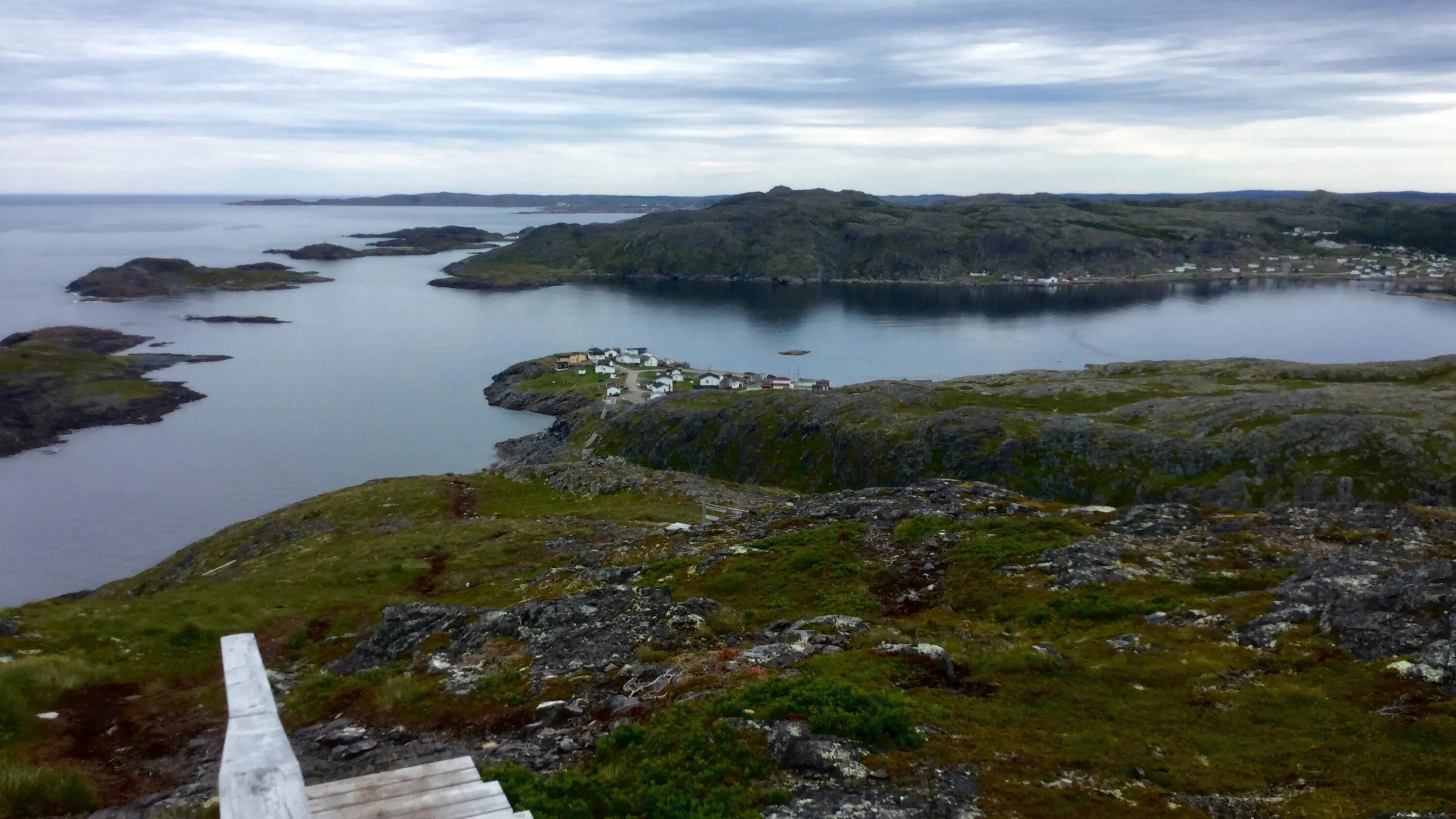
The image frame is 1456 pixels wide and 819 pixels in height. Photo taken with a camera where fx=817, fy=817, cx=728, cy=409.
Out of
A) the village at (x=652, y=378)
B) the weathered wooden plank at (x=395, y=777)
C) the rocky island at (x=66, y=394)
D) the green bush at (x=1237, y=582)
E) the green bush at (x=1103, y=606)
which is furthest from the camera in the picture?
the village at (x=652, y=378)

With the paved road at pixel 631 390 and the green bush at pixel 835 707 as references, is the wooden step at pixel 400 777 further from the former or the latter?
the paved road at pixel 631 390

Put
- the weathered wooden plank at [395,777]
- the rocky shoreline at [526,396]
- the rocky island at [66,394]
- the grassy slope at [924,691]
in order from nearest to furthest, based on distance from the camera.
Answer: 1. the weathered wooden plank at [395,777]
2. the grassy slope at [924,691]
3. the rocky island at [66,394]
4. the rocky shoreline at [526,396]

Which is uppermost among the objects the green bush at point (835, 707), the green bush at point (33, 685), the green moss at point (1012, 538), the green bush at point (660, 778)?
the green bush at point (835, 707)

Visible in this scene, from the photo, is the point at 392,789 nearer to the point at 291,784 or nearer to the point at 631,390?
the point at 291,784

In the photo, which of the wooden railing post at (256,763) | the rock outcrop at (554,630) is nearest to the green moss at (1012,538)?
the rock outcrop at (554,630)

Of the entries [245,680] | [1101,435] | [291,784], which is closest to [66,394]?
[1101,435]

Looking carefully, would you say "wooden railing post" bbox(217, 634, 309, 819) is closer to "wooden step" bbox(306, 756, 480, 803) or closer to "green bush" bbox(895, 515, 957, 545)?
"wooden step" bbox(306, 756, 480, 803)

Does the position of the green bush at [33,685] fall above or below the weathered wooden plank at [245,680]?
below

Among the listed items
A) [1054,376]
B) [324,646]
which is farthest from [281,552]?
[1054,376]
